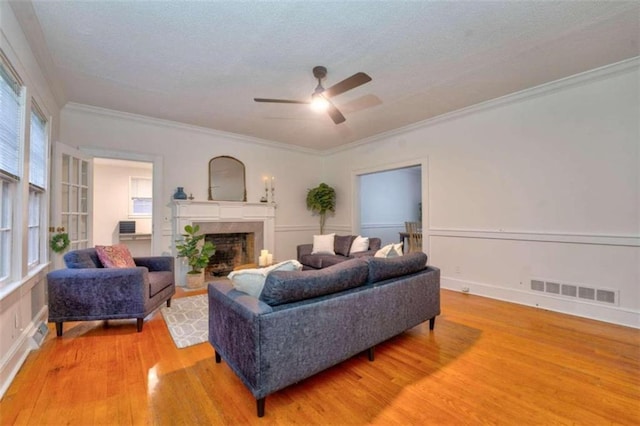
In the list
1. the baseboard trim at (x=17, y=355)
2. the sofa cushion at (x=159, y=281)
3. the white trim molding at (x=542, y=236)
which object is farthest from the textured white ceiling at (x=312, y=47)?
the baseboard trim at (x=17, y=355)

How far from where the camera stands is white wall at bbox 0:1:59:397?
6.44 ft

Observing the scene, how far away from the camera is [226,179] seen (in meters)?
5.28

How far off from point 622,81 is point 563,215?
4.90 feet

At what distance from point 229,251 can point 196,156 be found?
6.22 feet

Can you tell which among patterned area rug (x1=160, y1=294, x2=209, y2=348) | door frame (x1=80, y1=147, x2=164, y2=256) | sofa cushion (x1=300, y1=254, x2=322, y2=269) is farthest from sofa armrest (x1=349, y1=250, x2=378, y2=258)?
door frame (x1=80, y1=147, x2=164, y2=256)

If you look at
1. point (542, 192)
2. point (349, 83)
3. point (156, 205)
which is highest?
point (349, 83)

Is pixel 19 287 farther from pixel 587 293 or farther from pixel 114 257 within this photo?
pixel 587 293

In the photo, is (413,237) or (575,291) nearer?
(575,291)

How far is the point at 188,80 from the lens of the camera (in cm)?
321

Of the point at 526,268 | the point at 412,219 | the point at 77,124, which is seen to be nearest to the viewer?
the point at 526,268

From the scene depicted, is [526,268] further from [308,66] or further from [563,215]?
[308,66]

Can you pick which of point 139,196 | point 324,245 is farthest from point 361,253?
point 139,196

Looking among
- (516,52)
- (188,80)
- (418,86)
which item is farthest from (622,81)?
(188,80)

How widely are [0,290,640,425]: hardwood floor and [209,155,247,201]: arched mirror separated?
2.86m
